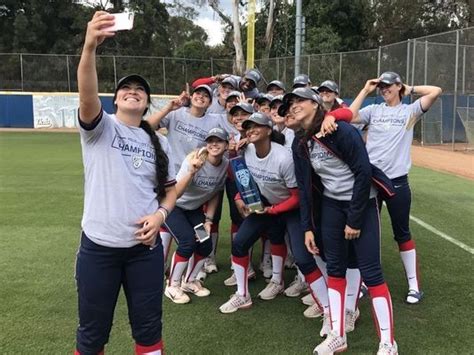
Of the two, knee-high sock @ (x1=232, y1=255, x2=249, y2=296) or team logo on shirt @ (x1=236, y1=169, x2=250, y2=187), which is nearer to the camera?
team logo on shirt @ (x1=236, y1=169, x2=250, y2=187)

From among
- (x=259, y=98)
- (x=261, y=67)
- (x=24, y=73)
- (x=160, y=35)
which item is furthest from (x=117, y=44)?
(x=259, y=98)

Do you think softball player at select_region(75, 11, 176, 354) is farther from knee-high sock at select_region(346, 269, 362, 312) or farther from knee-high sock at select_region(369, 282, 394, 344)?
knee-high sock at select_region(346, 269, 362, 312)

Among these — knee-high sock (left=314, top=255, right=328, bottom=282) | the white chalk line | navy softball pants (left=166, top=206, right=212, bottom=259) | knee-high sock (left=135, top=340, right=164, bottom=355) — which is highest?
navy softball pants (left=166, top=206, right=212, bottom=259)

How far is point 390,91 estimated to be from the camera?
16.0 ft

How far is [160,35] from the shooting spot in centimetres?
4509

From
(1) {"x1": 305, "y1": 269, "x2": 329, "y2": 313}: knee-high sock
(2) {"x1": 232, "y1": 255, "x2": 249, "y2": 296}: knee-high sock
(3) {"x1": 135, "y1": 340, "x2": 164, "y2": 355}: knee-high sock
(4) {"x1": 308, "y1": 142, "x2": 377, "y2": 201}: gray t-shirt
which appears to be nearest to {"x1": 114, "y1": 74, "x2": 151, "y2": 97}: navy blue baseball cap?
(4) {"x1": 308, "y1": 142, "x2": 377, "y2": 201}: gray t-shirt

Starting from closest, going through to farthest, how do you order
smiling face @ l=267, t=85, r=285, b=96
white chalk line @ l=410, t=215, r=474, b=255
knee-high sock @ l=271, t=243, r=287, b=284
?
knee-high sock @ l=271, t=243, r=287, b=284 < smiling face @ l=267, t=85, r=285, b=96 < white chalk line @ l=410, t=215, r=474, b=255

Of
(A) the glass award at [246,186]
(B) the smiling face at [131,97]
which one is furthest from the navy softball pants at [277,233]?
(B) the smiling face at [131,97]

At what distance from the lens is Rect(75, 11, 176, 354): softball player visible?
9.12 ft

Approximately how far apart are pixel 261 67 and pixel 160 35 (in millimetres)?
18091

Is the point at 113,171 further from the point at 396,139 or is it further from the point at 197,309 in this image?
the point at 396,139

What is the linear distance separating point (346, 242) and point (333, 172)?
0.54 metres

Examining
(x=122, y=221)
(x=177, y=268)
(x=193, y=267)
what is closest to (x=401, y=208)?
(x=193, y=267)

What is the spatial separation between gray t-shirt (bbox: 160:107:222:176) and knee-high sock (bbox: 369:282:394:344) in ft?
8.12
